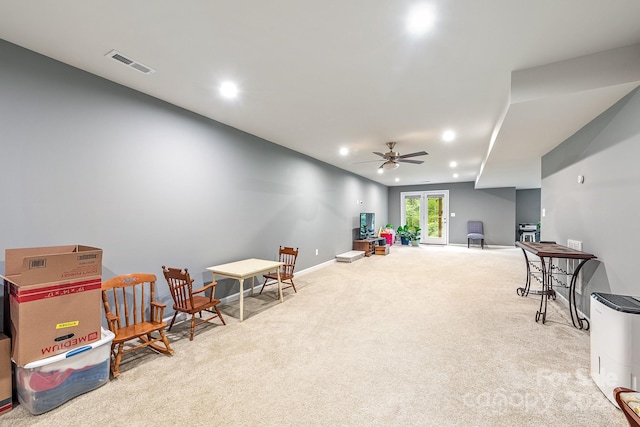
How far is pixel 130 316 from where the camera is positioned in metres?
2.85

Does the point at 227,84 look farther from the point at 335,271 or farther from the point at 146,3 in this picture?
the point at 335,271

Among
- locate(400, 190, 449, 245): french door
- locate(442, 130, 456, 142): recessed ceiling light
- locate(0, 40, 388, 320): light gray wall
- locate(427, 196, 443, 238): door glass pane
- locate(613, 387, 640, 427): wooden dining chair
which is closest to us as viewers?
locate(613, 387, 640, 427): wooden dining chair

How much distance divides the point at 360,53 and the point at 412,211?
10118 millimetres

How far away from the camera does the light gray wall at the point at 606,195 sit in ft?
7.65

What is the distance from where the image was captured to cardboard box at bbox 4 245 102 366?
1752mm

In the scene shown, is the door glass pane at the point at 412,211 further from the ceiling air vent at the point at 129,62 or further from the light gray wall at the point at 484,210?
the ceiling air vent at the point at 129,62

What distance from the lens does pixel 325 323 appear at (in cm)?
324

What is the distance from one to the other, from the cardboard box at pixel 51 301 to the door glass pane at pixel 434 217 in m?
11.3

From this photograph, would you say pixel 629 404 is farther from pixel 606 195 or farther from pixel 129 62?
pixel 129 62

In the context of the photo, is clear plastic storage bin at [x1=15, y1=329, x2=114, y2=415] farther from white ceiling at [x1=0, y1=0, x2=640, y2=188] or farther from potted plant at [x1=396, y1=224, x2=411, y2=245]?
potted plant at [x1=396, y1=224, x2=411, y2=245]

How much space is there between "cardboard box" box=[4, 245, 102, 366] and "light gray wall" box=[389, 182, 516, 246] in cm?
1128

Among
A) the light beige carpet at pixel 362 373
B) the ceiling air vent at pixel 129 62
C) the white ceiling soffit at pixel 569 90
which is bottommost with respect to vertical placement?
the light beige carpet at pixel 362 373

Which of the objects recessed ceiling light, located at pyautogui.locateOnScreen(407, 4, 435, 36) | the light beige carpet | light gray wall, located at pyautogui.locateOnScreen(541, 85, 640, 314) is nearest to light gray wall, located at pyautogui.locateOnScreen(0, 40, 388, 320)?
the light beige carpet

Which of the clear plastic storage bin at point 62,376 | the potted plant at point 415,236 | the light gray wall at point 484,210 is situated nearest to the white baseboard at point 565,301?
the clear plastic storage bin at point 62,376
